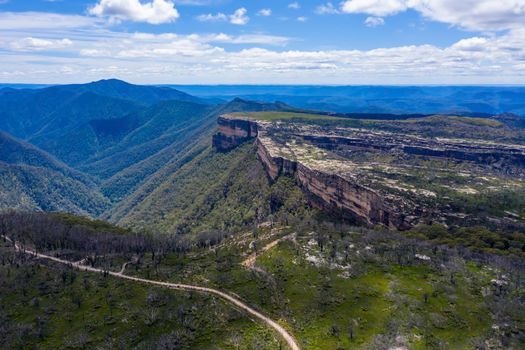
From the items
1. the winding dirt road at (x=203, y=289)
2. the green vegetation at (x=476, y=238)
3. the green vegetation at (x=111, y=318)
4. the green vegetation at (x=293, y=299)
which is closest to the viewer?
the green vegetation at (x=111, y=318)

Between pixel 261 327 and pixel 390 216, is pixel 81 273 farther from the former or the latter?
pixel 390 216

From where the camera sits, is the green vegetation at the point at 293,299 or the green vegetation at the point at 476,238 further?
the green vegetation at the point at 476,238

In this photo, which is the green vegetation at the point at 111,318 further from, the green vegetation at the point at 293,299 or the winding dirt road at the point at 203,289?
the winding dirt road at the point at 203,289

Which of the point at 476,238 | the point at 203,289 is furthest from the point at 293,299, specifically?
the point at 476,238

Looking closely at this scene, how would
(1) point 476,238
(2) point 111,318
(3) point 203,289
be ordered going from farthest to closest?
(1) point 476,238 → (3) point 203,289 → (2) point 111,318

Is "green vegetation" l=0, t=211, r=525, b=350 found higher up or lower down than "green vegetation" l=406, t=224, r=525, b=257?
lower down

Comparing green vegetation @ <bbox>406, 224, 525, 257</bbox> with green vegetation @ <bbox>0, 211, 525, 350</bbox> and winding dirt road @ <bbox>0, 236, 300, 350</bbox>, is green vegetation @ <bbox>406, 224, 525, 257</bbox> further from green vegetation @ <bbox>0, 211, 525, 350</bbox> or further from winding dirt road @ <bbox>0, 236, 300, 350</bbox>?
winding dirt road @ <bbox>0, 236, 300, 350</bbox>

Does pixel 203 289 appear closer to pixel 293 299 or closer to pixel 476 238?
pixel 293 299

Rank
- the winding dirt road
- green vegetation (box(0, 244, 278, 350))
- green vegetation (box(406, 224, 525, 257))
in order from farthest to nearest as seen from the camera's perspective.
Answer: green vegetation (box(406, 224, 525, 257)) < the winding dirt road < green vegetation (box(0, 244, 278, 350))

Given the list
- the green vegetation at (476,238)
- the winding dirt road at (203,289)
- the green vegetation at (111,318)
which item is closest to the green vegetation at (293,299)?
the green vegetation at (111,318)

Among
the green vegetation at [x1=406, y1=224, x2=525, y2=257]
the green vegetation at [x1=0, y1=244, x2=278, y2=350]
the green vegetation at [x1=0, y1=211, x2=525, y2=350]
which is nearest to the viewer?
the green vegetation at [x1=0, y1=244, x2=278, y2=350]

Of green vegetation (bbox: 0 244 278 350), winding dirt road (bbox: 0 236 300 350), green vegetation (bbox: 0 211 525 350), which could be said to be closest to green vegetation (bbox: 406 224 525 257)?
green vegetation (bbox: 0 211 525 350)

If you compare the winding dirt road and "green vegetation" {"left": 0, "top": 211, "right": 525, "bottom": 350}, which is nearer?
"green vegetation" {"left": 0, "top": 211, "right": 525, "bottom": 350}
